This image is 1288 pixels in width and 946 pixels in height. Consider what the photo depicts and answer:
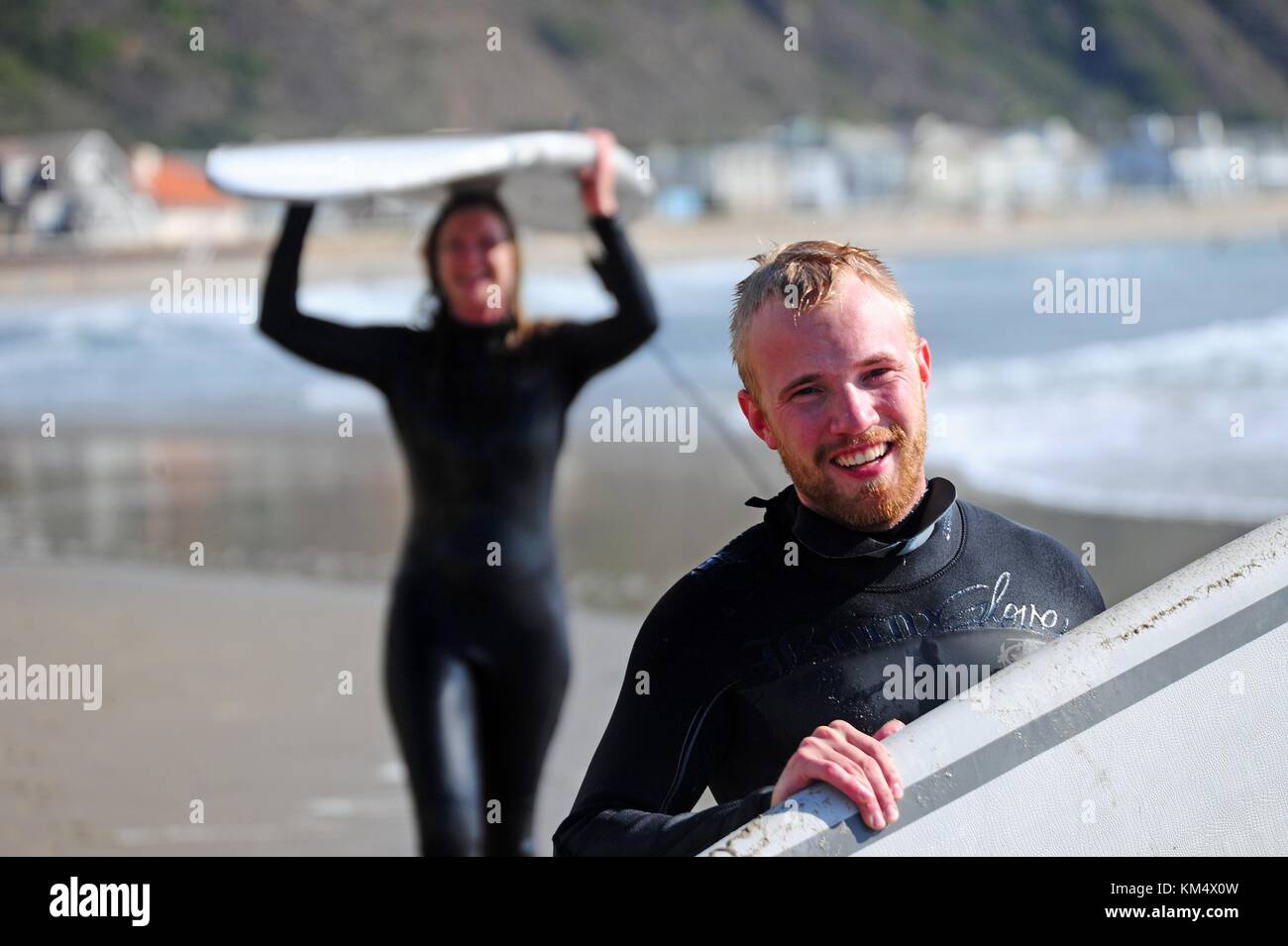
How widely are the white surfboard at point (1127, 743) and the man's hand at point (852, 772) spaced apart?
14mm

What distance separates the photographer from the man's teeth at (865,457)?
1619 mm

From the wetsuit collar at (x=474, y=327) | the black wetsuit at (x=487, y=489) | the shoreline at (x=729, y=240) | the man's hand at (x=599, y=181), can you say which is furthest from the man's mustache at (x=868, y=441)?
the shoreline at (x=729, y=240)

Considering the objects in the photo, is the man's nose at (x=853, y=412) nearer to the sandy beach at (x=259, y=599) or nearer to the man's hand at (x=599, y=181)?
the sandy beach at (x=259, y=599)

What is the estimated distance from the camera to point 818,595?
168cm

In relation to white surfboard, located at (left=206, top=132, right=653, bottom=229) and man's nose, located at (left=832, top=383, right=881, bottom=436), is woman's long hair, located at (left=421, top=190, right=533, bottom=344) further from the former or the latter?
man's nose, located at (left=832, top=383, right=881, bottom=436)

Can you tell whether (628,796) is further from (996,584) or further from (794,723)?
(996,584)

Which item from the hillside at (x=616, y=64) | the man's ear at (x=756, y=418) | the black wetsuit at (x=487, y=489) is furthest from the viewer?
the hillside at (x=616, y=64)

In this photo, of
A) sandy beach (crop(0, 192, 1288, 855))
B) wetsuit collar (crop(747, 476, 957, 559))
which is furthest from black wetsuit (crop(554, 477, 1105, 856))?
sandy beach (crop(0, 192, 1288, 855))

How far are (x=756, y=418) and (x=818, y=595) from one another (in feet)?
0.67

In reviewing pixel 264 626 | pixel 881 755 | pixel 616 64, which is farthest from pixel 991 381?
pixel 616 64

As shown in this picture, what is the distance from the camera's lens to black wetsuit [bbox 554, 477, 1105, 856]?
1.62 metres

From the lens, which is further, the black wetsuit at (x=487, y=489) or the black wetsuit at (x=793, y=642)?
the black wetsuit at (x=487, y=489)

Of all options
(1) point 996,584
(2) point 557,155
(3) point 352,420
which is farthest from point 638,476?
(1) point 996,584

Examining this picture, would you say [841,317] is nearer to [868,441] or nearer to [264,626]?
[868,441]
